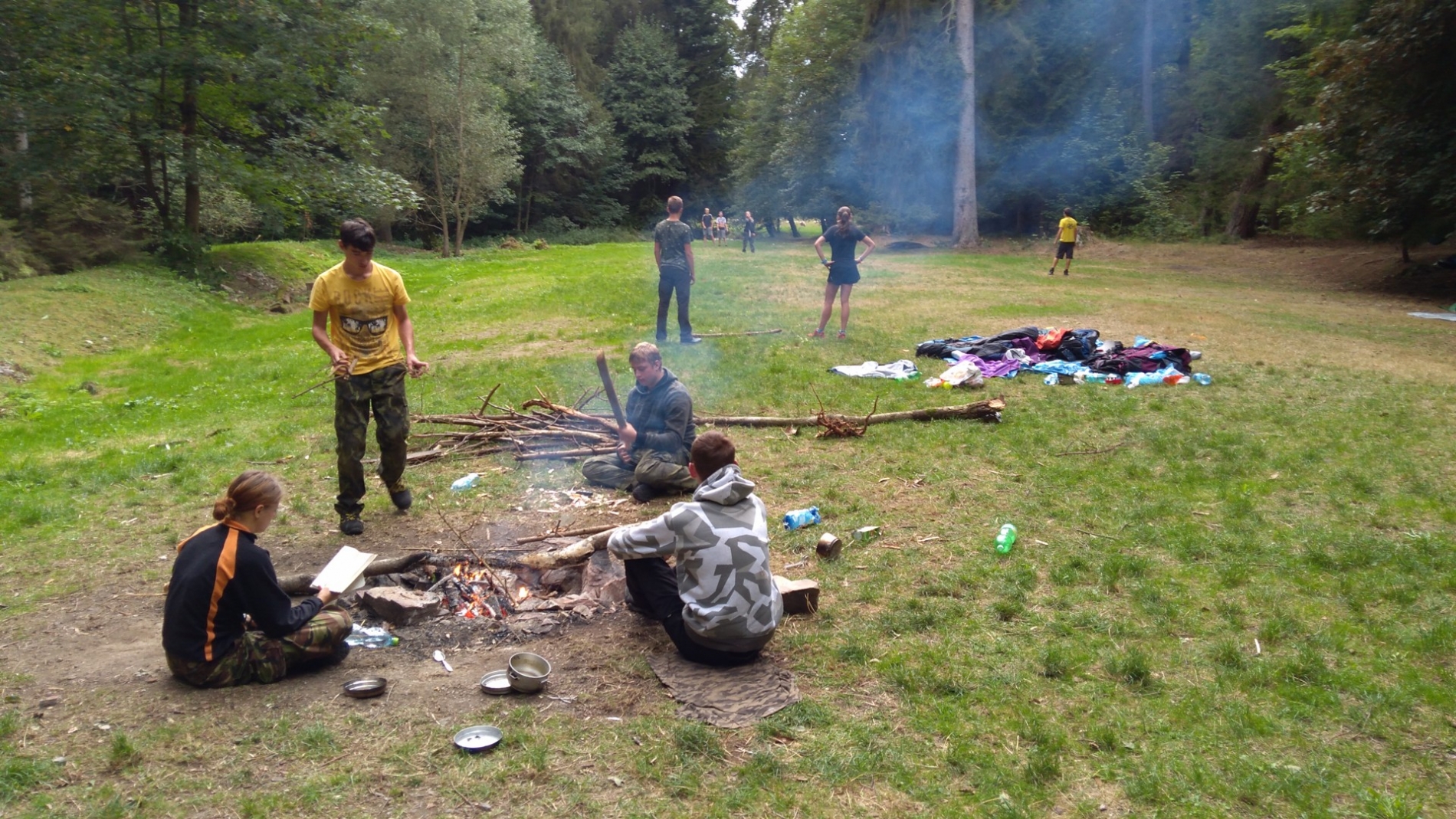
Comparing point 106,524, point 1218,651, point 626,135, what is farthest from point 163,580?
point 626,135

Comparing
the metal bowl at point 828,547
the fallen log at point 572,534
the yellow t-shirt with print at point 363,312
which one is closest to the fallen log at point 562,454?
the fallen log at point 572,534

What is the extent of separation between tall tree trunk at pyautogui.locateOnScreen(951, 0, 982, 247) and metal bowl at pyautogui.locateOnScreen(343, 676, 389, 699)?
1160 inches

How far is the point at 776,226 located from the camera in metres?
47.4

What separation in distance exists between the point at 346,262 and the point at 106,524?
2.74 m

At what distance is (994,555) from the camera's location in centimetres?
566

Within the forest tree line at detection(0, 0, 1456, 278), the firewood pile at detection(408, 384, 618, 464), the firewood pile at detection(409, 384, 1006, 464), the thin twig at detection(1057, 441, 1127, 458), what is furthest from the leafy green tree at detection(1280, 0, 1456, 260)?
the firewood pile at detection(408, 384, 618, 464)

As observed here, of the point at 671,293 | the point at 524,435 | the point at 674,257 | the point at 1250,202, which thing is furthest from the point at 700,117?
the point at 524,435

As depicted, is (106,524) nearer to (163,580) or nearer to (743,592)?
(163,580)

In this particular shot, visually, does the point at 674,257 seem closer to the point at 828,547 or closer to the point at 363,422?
the point at 363,422

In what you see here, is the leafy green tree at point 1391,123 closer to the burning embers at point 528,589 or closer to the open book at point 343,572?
the burning embers at point 528,589

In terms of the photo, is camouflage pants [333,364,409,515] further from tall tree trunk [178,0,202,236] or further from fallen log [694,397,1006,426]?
tall tree trunk [178,0,202,236]

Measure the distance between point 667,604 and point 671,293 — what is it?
26.3 feet

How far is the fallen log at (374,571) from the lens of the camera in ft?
16.5

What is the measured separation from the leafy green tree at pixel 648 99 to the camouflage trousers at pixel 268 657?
48624mm
